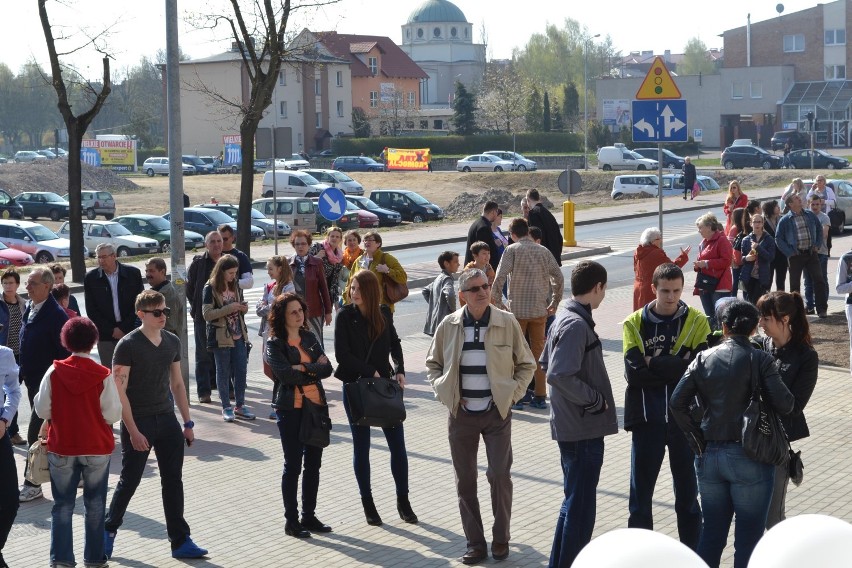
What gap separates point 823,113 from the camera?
95.4m

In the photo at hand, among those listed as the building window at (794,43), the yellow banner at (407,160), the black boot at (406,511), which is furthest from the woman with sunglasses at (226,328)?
the building window at (794,43)

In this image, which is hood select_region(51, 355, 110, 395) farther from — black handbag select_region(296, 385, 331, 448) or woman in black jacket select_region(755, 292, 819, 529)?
woman in black jacket select_region(755, 292, 819, 529)

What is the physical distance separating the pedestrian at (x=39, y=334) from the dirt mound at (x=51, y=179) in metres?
61.9

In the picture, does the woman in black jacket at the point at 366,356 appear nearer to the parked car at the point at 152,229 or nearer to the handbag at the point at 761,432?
the handbag at the point at 761,432

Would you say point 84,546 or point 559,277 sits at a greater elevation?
point 559,277

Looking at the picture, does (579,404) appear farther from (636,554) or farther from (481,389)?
(636,554)

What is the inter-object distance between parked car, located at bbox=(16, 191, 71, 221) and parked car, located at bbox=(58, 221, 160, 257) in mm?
17722

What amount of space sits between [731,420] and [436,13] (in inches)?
6582

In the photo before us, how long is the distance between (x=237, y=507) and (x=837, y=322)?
34.2ft

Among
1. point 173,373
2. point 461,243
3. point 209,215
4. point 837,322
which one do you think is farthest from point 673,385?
point 209,215

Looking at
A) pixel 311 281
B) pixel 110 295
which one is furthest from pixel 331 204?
pixel 110 295

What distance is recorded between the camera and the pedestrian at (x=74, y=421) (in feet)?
22.9

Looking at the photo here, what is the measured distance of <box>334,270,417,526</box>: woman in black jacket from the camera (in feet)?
26.5

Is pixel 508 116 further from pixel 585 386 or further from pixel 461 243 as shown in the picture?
pixel 585 386
